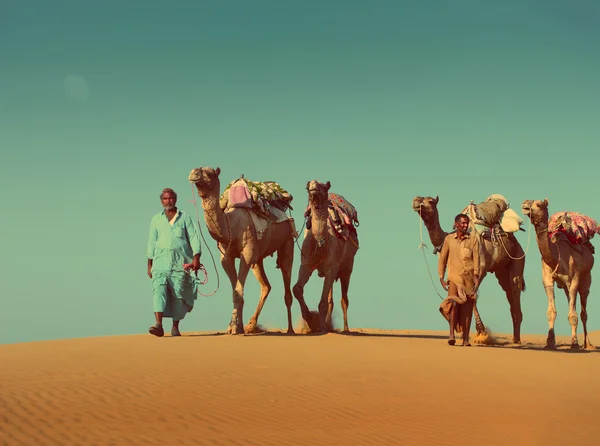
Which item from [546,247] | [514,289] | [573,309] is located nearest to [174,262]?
[546,247]

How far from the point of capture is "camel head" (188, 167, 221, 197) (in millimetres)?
16109

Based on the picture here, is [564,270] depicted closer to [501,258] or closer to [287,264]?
[501,258]

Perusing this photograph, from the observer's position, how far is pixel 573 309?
17969 millimetres

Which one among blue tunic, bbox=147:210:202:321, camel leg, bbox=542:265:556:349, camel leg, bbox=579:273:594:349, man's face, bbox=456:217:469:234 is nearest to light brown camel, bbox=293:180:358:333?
blue tunic, bbox=147:210:202:321

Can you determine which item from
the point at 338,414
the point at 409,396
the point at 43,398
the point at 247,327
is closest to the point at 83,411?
the point at 43,398

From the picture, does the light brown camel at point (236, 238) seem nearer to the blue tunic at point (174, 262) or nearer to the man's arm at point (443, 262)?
the blue tunic at point (174, 262)

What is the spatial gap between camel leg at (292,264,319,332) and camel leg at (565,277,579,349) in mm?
5492

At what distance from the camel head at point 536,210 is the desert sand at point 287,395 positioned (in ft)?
10.0

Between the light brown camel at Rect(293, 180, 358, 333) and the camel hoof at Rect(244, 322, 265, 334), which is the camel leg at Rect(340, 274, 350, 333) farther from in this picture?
the camel hoof at Rect(244, 322, 265, 334)

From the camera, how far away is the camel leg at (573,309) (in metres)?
17.9

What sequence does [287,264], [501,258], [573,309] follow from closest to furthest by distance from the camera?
[573,309], [501,258], [287,264]

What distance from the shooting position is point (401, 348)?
15.5m

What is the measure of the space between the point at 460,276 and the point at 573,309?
155 inches

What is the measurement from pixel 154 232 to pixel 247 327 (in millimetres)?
3067
